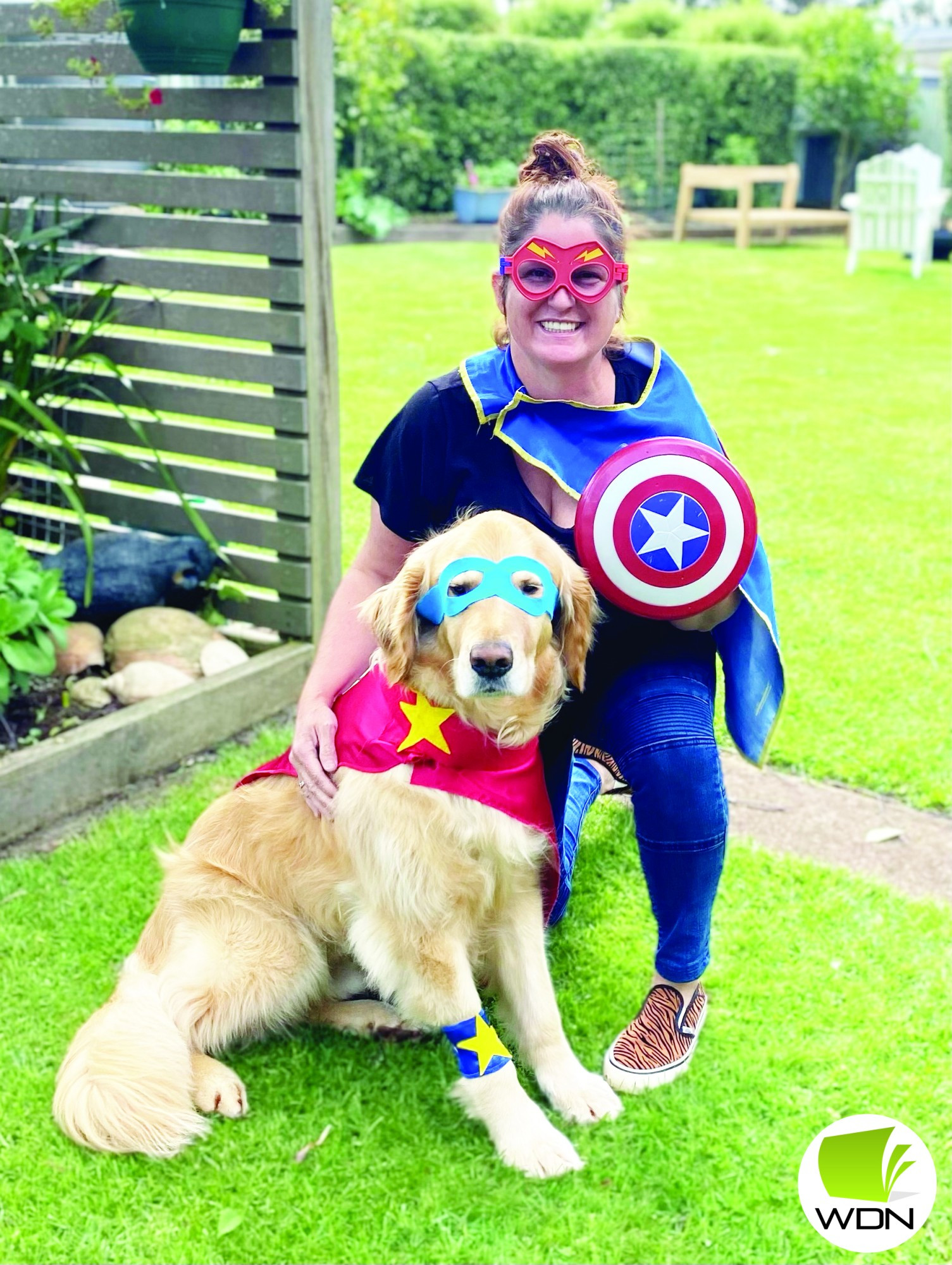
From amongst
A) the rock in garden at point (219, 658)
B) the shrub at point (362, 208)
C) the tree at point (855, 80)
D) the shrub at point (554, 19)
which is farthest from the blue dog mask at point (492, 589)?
the shrub at point (554, 19)

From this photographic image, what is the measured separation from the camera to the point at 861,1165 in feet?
8.05

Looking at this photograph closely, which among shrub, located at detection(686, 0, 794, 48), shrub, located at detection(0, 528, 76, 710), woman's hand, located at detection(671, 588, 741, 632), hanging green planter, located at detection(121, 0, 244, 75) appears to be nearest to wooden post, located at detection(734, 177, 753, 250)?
shrub, located at detection(686, 0, 794, 48)

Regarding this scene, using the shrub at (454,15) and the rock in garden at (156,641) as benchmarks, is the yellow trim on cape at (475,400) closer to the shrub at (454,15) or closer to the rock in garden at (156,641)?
the rock in garden at (156,641)

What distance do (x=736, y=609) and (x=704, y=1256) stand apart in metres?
1.33

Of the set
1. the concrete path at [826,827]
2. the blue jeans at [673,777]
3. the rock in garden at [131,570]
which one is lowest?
the concrete path at [826,827]

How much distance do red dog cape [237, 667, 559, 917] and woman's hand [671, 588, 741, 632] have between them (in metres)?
0.45

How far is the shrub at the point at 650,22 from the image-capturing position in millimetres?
24000

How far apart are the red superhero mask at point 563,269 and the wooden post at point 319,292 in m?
1.72

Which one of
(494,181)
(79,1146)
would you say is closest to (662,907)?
(79,1146)

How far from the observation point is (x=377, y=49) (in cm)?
1389

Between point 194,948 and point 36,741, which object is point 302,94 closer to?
point 36,741

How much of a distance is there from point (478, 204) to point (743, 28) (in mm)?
9732

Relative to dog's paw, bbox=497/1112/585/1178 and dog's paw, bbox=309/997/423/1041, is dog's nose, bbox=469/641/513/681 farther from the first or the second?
dog's paw, bbox=309/997/423/1041

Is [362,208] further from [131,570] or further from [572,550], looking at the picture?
[572,550]
